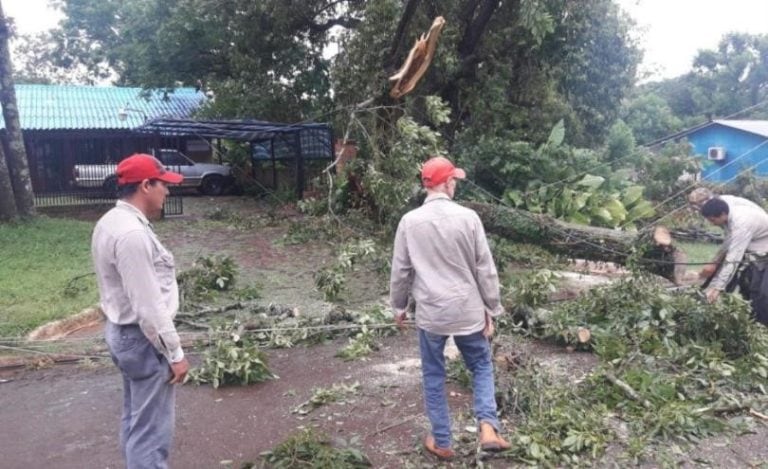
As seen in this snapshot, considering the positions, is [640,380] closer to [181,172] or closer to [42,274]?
[42,274]

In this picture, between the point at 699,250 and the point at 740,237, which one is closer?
the point at 740,237

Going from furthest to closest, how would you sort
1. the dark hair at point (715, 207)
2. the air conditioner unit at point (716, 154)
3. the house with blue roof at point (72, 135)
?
1. the air conditioner unit at point (716, 154)
2. the house with blue roof at point (72, 135)
3. the dark hair at point (715, 207)

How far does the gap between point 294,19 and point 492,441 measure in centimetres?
1268

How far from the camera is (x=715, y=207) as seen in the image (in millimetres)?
5207

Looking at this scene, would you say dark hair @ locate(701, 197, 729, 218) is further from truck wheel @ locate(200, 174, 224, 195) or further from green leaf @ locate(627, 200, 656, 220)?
truck wheel @ locate(200, 174, 224, 195)

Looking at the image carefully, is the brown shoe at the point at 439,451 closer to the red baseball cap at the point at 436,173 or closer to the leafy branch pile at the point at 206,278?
the red baseball cap at the point at 436,173

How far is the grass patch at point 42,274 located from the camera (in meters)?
6.40

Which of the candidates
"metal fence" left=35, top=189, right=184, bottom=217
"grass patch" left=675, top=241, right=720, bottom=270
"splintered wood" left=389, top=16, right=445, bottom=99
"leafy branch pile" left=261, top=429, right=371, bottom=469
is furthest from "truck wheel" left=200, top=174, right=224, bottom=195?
"leafy branch pile" left=261, top=429, right=371, bottom=469

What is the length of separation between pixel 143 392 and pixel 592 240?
17.9ft

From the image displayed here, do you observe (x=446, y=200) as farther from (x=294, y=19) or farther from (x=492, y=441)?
(x=294, y=19)

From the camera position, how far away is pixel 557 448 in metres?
3.60

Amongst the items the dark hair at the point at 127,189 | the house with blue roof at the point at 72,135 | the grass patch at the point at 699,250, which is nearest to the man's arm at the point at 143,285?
the dark hair at the point at 127,189

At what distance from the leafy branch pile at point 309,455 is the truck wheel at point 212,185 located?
1661 centimetres

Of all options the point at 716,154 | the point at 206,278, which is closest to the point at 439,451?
the point at 206,278
